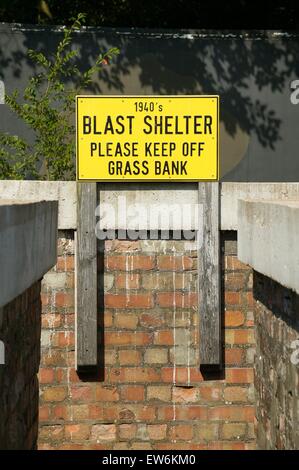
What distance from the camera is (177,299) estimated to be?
9.52m

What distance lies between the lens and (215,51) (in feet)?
44.0

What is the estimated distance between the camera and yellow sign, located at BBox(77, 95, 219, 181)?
9453mm

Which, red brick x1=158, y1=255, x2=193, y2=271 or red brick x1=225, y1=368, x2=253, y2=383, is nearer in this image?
red brick x1=225, y1=368, x2=253, y2=383

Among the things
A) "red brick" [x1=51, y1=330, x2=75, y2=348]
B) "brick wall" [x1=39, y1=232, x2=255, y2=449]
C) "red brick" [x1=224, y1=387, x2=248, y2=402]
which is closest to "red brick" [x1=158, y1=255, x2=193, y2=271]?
"brick wall" [x1=39, y1=232, x2=255, y2=449]

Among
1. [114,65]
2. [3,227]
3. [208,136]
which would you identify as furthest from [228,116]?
[3,227]

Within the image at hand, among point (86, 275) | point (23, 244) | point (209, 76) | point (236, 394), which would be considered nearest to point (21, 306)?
point (23, 244)

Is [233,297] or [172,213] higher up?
[172,213]

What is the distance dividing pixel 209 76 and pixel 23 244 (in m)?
8.53

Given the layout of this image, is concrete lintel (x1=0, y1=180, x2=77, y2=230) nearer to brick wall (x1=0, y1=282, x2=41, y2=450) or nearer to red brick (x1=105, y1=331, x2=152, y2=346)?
red brick (x1=105, y1=331, x2=152, y2=346)

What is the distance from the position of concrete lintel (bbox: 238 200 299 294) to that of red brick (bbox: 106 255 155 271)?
1.09 metres

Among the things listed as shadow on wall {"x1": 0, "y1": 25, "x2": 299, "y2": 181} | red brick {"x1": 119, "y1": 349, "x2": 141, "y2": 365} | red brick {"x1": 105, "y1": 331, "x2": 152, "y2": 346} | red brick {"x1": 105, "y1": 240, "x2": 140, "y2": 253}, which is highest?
shadow on wall {"x1": 0, "y1": 25, "x2": 299, "y2": 181}

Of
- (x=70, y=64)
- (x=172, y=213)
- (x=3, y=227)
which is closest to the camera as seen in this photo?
(x=3, y=227)
